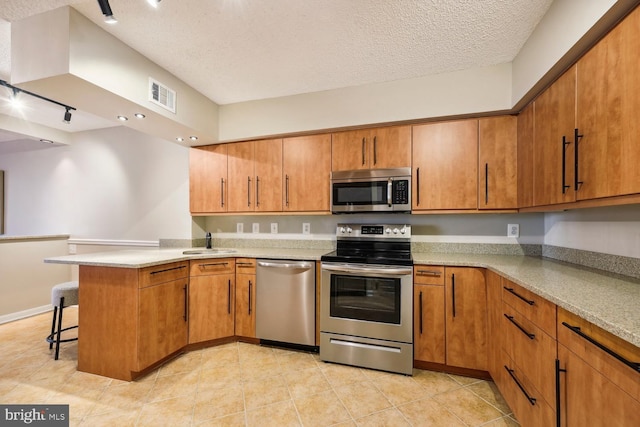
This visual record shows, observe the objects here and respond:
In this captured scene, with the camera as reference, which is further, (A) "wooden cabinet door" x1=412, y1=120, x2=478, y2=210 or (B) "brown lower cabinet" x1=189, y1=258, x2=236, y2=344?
(B) "brown lower cabinet" x1=189, y1=258, x2=236, y2=344

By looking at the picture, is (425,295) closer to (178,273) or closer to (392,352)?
(392,352)

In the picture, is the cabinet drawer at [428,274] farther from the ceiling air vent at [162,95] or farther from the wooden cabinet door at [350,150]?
the ceiling air vent at [162,95]

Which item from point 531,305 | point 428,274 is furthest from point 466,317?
point 531,305

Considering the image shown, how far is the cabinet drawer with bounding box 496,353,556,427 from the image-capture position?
1301 millimetres

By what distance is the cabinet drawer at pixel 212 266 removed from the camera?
272cm

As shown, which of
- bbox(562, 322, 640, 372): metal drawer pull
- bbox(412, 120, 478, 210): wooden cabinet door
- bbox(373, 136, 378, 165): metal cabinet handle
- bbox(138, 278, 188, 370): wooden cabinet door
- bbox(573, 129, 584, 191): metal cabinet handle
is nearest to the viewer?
bbox(562, 322, 640, 372): metal drawer pull

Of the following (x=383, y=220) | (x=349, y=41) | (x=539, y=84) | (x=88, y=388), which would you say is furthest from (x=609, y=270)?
(x=88, y=388)

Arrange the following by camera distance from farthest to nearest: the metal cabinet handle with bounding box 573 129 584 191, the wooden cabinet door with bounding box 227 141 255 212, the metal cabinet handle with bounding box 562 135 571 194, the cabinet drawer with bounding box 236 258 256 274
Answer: the wooden cabinet door with bounding box 227 141 255 212
the cabinet drawer with bounding box 236 258 256 274
the metal cabinet handle with bounding box 562 135 571 194
the metal cabinet handle with bounding box 573 129 584 191

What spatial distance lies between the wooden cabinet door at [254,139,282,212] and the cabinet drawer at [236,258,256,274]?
1.96 ft

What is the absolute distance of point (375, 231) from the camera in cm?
285

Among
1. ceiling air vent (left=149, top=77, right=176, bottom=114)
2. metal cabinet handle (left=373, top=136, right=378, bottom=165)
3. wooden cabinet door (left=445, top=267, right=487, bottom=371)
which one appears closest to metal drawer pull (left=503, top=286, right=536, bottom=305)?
wooden cabinet door (left=445, top=267, right=487, bottom=371)

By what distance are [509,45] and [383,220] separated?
5.83 feet

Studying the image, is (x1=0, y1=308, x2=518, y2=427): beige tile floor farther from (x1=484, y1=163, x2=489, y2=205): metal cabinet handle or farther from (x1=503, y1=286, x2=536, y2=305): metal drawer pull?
(x1=484, y1=163, x2=489, y2=205): metal cabinet handle

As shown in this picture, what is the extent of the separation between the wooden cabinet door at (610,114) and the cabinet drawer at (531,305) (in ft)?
1.98
